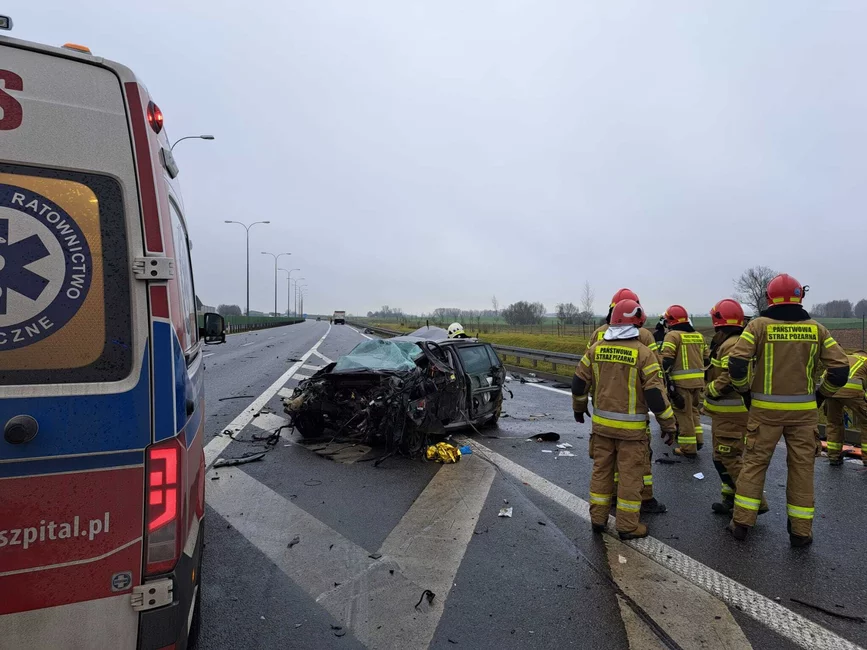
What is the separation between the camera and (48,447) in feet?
5.51

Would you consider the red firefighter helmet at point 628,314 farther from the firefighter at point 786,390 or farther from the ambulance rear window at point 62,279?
the ambulance rear window at point 62,279

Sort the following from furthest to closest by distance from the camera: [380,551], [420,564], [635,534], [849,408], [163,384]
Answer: [849,408] → [635,534] → [380,551] → [420,564] → [163,384]

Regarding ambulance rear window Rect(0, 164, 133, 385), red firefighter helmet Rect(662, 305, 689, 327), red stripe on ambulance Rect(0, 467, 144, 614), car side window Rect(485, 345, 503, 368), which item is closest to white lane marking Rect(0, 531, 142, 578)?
red stripe on ambulance Rect(0, 467, 144, 614)

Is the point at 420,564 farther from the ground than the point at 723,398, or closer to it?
closer to it

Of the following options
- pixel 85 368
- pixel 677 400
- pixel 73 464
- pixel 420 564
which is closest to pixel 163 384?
pixel 85 368

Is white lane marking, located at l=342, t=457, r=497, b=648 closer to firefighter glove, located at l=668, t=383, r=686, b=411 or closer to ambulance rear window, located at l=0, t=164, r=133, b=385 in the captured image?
ambulance rear window, located at l=0, t=164, r=133, b=385

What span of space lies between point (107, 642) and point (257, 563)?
1.81 metres

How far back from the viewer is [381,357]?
719 centimetres

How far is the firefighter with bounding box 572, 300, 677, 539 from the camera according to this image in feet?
13.1

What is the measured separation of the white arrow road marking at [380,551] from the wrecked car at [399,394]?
1.02 m

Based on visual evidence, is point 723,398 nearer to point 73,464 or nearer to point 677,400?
point 677,400

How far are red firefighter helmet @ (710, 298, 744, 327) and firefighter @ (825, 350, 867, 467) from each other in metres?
1.56

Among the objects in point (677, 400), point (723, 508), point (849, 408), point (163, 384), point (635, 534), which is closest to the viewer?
point (163, 384)

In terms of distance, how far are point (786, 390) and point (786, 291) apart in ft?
2.65
